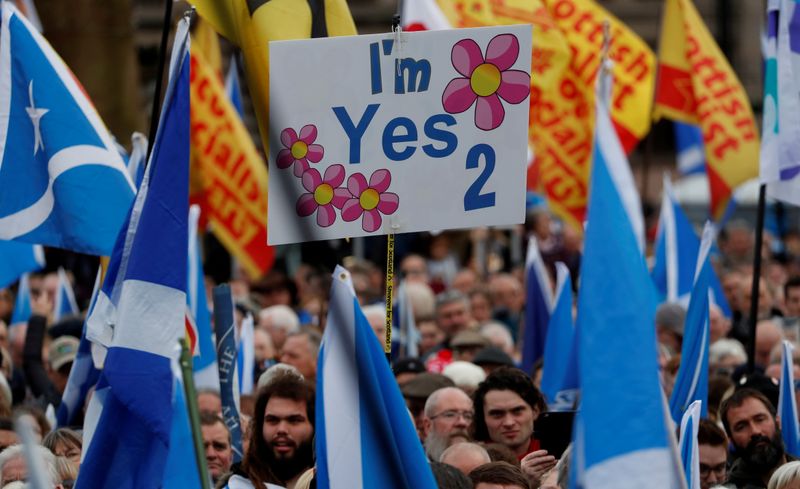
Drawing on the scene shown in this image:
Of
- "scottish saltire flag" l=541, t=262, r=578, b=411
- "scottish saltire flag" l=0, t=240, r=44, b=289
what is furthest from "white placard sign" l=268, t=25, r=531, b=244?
"scottish saltire flag" l=0, t=240, r=44, b=289

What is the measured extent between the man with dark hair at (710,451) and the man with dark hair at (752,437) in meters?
0.08

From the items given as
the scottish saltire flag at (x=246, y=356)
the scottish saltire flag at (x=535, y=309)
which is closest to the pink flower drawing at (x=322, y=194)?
the scottish saltire flag at (x=246, y=356)

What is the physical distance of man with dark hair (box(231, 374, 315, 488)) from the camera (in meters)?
6.76

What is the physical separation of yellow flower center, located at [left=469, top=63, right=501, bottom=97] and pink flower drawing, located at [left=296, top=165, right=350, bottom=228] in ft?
1.81

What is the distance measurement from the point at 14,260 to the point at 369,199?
3.63 m

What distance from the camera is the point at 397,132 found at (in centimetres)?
623

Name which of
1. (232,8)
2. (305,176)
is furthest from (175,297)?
(232,8)

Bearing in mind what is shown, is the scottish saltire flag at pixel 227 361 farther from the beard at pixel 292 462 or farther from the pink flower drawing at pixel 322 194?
the pink flower drawing at pixel 322 194

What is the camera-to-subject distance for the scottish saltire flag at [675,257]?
1297 cm

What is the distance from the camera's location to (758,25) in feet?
120

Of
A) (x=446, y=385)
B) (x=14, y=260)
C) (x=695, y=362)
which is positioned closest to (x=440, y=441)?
(x=446, y=385)

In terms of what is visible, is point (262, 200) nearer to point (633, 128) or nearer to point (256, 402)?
point (633, 128)

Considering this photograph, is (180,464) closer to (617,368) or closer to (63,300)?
(617,368)

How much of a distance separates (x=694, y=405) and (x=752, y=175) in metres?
7.95
